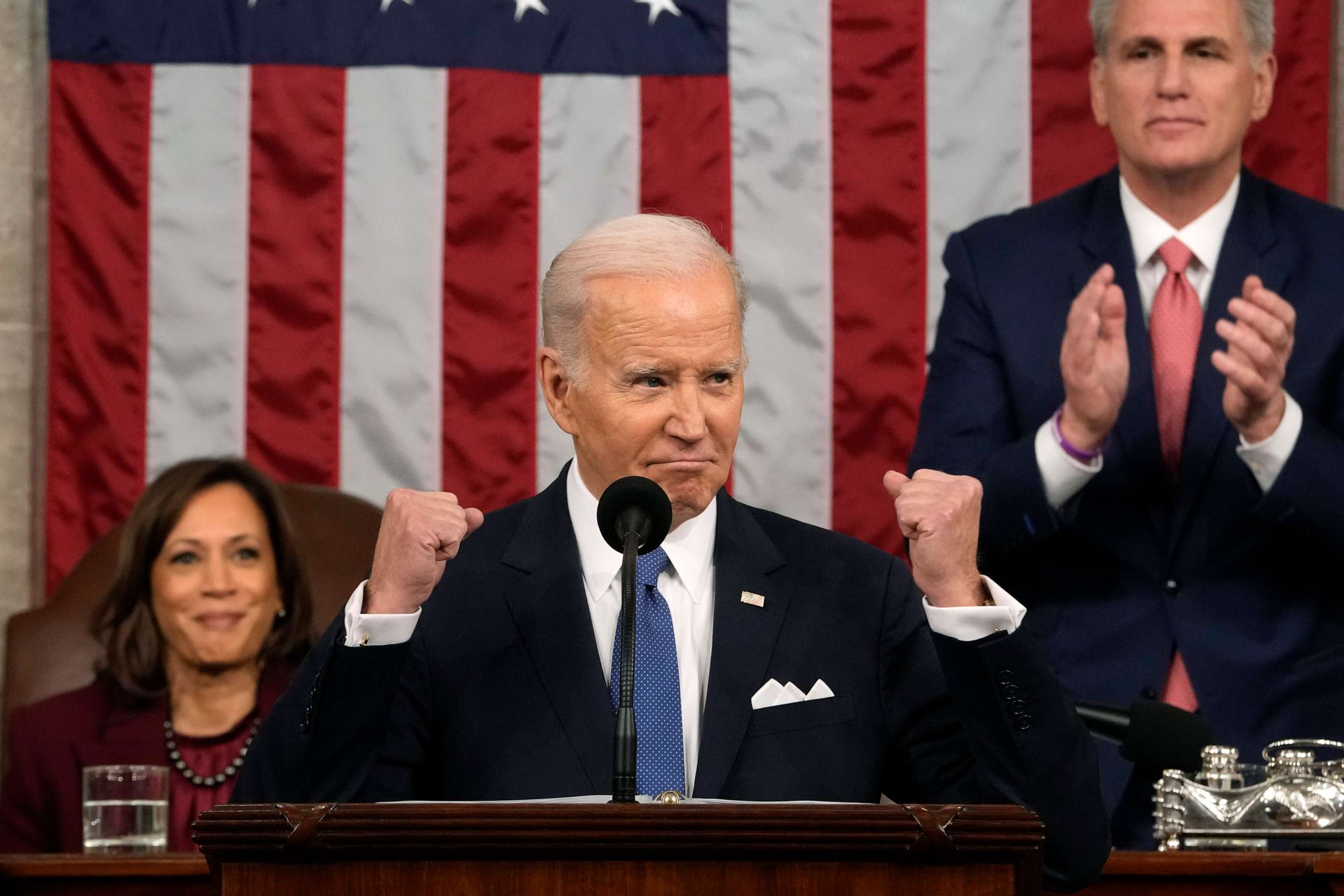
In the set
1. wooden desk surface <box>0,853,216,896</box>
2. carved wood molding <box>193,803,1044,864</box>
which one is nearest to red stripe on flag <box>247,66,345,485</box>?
wooden desk surface <box>0,853,216,896</box>

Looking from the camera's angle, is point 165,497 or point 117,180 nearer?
point 165,497

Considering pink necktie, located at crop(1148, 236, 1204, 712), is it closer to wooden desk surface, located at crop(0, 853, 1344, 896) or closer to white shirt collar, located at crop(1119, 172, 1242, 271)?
white shirt collar, located at crop(1119, 172, 1242, 271)

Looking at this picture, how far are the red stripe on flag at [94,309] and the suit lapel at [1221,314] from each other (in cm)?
253

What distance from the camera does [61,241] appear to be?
15.3 ft

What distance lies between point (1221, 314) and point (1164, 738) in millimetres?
1074

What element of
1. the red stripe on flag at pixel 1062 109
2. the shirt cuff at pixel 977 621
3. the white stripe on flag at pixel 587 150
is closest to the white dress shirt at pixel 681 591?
the shirt cuff at pixel 977 621

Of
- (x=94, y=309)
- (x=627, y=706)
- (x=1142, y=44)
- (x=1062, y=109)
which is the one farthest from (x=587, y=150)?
(x=627, y=706)

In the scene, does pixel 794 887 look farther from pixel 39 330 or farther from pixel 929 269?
pixel 39 330

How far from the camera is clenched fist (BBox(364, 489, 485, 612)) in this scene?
7.96 feet

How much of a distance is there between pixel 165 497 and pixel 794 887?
281 centimetres

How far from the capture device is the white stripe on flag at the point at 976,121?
4664mm

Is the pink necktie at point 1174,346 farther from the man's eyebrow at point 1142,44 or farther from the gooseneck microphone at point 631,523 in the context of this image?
the gooseneck microphone at point 631,523

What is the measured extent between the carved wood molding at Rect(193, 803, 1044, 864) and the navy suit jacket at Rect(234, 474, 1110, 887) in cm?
59

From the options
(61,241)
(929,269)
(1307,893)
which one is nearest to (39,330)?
(61,241)
